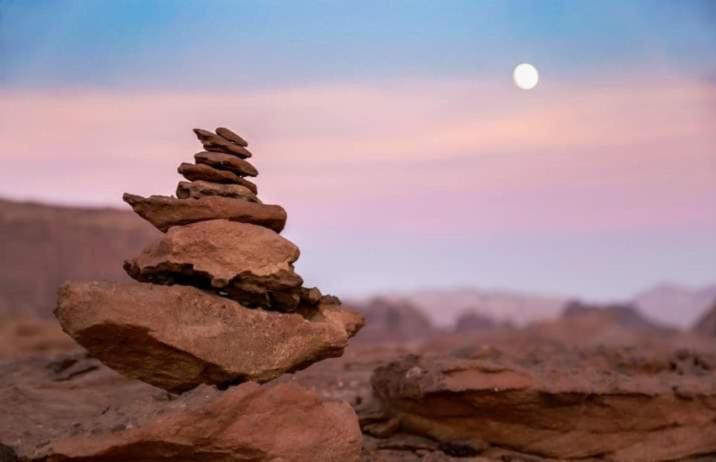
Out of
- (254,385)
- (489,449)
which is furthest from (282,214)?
(489,449)

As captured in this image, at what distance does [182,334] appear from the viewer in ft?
28.7

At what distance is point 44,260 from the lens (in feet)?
197

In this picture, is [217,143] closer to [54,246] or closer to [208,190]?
[208,190]

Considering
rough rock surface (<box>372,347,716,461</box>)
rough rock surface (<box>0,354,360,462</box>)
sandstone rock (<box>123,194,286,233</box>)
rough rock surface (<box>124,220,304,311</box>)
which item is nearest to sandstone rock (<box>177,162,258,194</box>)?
sandstone rock (<box>123,194,286,233</box>)

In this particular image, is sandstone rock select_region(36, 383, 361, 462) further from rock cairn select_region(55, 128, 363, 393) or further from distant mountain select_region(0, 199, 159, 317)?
distant mountain select_region(0, 199, 159, 317)

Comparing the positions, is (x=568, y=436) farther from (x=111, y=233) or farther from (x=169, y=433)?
(x=111, y=233)

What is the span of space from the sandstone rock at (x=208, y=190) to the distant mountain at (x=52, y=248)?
49.2 meters

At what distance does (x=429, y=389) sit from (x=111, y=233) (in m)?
59.1

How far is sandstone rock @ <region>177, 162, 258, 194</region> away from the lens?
9.56 meters

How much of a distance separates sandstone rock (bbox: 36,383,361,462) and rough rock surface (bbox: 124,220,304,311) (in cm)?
130

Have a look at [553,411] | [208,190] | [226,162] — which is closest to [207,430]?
[208,190]

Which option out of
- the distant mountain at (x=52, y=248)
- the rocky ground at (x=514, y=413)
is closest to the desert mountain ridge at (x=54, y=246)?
the distant mountain at (x=52, y=248)

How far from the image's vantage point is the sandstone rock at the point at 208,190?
9.48 metres

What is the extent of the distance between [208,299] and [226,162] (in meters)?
1.84
